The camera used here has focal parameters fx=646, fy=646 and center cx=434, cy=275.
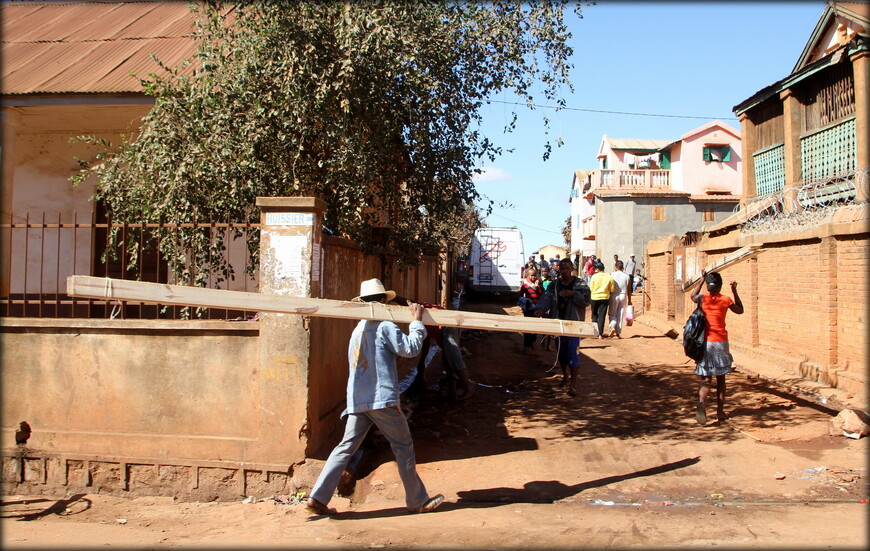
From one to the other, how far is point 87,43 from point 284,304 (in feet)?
32.3

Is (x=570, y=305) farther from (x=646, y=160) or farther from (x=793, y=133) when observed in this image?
(x=646, y=160)

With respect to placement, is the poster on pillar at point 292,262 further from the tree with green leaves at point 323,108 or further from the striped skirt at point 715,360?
the striped skirt at point 715,360

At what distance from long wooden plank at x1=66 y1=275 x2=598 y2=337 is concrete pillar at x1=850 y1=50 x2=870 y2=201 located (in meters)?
9.90

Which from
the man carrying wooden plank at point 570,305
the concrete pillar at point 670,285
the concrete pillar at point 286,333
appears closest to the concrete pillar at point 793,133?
the concrete pillar at point 670,285

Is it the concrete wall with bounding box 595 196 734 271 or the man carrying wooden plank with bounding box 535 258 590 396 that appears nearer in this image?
the man carrying wooden plank with bounding box 535 258 590 396

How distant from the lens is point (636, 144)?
149ft

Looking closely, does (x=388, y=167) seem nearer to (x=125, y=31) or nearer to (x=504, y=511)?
(x=504, y=511)

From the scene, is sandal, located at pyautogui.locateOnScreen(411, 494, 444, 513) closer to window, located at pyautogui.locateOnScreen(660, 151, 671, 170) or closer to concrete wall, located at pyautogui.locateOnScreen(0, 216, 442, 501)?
concrete wall, located at pyautogui.locateOnScreen(0, 216, 442, 501)

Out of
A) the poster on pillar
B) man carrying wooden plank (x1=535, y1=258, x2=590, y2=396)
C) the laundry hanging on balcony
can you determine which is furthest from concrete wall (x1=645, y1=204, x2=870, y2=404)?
the laundry hanging on balcony

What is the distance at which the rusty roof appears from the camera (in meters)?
9.65

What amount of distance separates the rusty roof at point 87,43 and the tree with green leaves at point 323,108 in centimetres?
283

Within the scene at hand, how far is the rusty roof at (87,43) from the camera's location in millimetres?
9648

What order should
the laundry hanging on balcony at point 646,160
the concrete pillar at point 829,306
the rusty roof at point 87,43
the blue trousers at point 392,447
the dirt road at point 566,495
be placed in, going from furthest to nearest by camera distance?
the laundry hanging on balcony at point 646,160
the rusty roof at point 87,43
the concrete pillar at point 829,306
the blue trousers at point 392,447
the dirt road at point 566,495

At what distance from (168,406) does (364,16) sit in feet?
13.6
